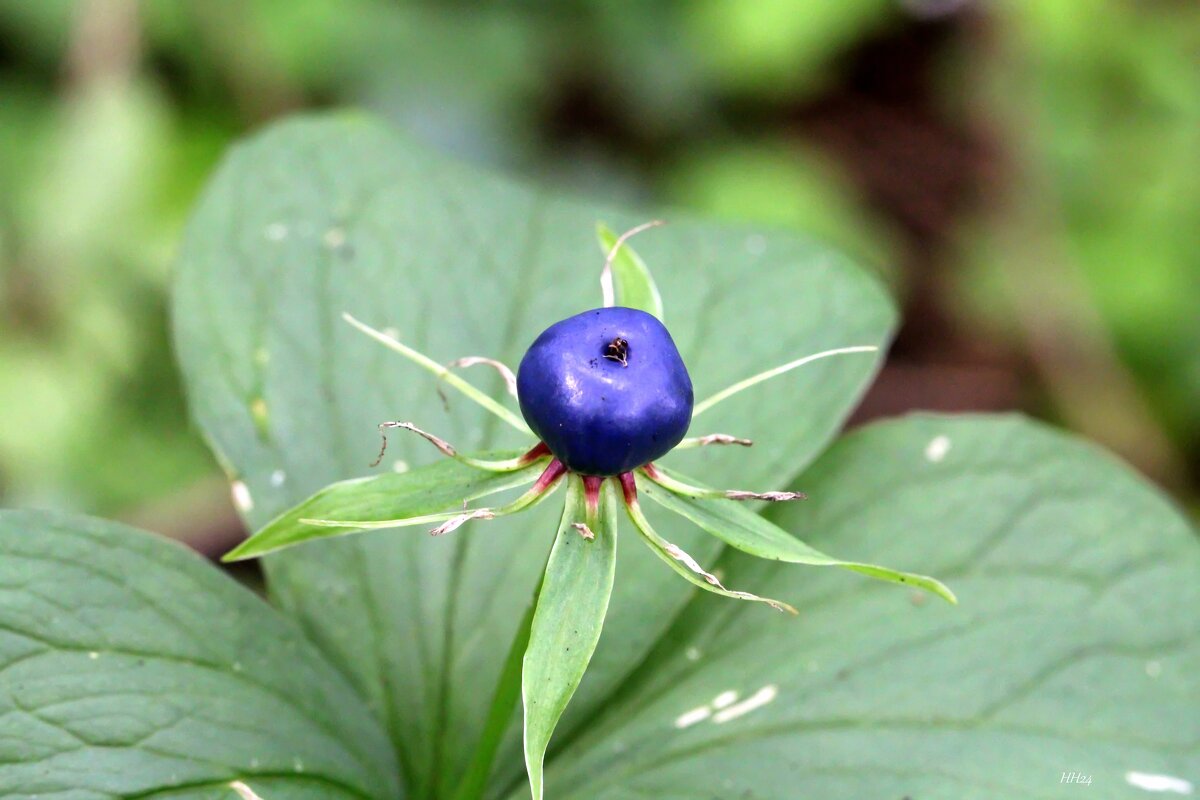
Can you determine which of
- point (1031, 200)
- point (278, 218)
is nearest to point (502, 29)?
point (1031, 200)

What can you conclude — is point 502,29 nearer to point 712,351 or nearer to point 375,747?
point 712,351

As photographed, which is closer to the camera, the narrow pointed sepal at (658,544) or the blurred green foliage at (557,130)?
the narrow pointed sepal at (658,544)

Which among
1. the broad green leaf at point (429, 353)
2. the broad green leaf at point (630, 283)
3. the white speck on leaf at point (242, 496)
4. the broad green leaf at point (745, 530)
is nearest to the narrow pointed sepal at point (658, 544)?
the broad green leaf at point (745, 530)

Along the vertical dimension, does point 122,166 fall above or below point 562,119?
above

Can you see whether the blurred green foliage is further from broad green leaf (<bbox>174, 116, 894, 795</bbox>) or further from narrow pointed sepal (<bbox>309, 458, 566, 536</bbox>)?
narrow pointed sepal (<bbox>309, 458, 566, 536</bbox>)

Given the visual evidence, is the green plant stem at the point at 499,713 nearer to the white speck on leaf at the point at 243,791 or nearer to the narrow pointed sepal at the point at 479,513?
the narrow pointed sepal at the point at 479,513

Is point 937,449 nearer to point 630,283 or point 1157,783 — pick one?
point 1157,783

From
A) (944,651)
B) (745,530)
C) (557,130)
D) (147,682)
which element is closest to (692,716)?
(944,651)
